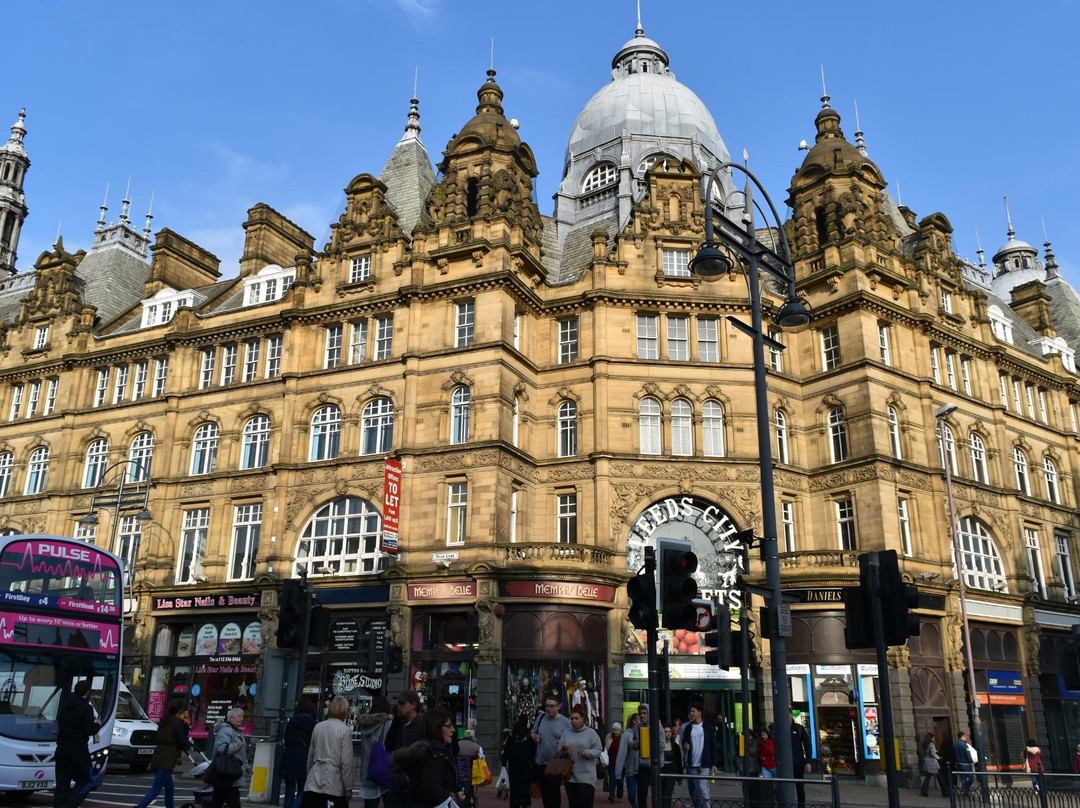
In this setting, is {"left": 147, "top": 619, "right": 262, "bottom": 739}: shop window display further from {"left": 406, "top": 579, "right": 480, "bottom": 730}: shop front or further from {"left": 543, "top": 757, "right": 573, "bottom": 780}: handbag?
{"left": 543, "top": 757, "right": 573, "bottom": 780}: handbag

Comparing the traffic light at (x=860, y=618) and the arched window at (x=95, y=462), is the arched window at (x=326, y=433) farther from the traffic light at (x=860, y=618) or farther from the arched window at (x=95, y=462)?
the traffic light at (x=860, y=618)

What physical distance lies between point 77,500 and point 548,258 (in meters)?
23.3

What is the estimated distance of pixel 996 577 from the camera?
3819 cm

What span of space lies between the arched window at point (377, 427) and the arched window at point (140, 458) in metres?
10.8

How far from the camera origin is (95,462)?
41531mm

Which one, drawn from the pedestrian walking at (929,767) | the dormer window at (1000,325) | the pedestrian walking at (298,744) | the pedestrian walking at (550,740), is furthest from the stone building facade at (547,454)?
the pedestrian walking at (298,744)

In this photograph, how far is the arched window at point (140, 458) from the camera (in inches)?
1566

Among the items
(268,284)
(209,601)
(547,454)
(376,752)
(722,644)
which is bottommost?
(376,752)

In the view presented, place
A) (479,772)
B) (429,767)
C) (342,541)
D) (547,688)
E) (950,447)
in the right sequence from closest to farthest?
(429,767), (479,772), (547,688), (342,541), (950,447)

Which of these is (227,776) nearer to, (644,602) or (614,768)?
(644,602)

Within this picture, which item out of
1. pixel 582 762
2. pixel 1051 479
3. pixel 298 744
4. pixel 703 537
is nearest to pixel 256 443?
pixel 703 537

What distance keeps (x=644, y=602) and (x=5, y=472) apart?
4149 cm

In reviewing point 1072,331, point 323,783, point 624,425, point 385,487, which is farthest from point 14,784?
point 1072,331

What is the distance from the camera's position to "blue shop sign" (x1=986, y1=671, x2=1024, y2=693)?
35438 millimetres
